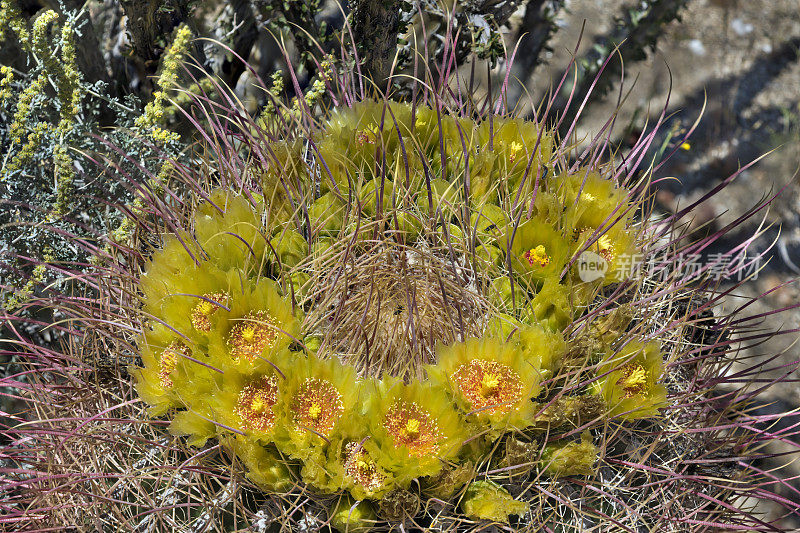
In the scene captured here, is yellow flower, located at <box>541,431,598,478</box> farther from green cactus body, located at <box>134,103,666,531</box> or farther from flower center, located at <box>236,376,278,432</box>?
flower center, located at <box>236,376,278,432</box>

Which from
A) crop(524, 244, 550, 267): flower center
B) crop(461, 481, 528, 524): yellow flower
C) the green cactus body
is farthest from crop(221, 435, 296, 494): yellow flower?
crop(524, 244, 550, 267): flower center

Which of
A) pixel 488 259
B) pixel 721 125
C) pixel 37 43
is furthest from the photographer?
pixel 721 125

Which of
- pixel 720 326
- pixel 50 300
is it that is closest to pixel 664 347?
pixel 720 326

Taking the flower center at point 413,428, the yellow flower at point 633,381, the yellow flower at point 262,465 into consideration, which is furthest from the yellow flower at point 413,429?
the yellow flower at point 633,381

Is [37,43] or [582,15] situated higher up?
[37,43]

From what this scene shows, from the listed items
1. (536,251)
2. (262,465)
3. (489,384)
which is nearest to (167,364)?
(262,465)

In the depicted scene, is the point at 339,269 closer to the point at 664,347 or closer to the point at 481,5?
the point at 664,347
